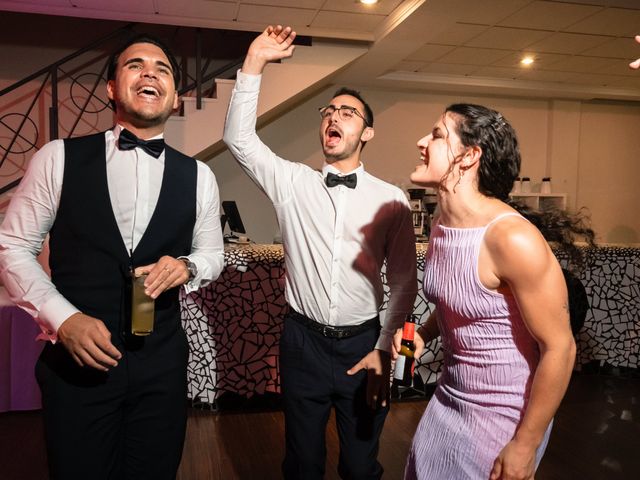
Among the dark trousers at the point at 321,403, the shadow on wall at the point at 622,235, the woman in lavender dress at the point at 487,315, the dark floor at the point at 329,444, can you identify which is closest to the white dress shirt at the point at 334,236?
the dark trousers at the point at 321,403

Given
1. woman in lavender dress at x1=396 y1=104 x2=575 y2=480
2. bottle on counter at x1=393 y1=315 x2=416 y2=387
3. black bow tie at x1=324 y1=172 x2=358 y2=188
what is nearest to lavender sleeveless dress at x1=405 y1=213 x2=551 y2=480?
woman in lavender dress at x1=396 y1=104 x2=575 y2=480

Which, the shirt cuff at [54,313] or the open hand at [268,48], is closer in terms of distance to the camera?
the shirt cuff at [54,313]

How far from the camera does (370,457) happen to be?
2.00 m

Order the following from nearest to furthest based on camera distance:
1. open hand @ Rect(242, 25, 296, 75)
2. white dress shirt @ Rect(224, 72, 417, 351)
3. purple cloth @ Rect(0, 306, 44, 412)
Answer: open hand @ Rect(242, 25, 296, 75) < white dress shirt @ Rect(224, 72, 417, 351) < purple cloth @ Rect(0, 306, 44, 412)

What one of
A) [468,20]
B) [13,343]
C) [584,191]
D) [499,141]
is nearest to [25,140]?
[13,343]

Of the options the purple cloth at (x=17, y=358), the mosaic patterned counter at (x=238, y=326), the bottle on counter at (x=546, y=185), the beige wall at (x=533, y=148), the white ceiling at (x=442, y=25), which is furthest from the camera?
the bottle on counter at (x=546, y=185)

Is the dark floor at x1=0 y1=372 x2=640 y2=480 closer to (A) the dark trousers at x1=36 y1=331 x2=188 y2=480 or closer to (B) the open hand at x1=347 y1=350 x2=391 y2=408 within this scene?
(B) the open hand at x1=347 y1=350 x2=391 y2=408

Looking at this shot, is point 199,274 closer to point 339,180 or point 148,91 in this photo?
point 148,91

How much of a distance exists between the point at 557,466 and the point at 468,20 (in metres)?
4.02

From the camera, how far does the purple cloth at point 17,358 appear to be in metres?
3.25

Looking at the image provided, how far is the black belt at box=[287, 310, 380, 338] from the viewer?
196cm

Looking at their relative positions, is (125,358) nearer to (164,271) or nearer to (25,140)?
(164,271)

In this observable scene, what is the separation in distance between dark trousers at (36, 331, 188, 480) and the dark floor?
127cm

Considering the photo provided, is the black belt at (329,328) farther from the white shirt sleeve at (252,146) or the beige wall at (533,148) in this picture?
Answer: the beige wall at (533,148)
